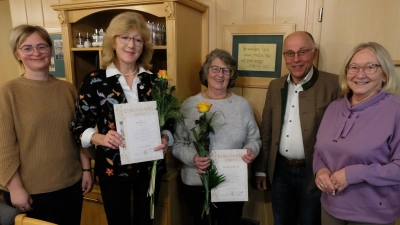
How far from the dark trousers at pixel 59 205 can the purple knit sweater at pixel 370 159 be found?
4.08ft

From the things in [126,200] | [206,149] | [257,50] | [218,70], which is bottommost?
[126,200]

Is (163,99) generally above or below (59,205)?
above

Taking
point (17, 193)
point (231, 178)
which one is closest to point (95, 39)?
point (17, 193)

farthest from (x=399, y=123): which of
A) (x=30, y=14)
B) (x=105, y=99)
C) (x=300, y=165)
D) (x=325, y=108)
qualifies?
(x=30, y=14)

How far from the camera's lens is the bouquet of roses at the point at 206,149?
149cm

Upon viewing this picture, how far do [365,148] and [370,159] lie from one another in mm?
51

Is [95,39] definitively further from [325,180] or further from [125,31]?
[325,180]

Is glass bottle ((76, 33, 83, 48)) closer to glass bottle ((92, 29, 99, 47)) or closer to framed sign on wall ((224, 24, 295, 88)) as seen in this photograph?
glass bottle ((92, 29, 99, 47))

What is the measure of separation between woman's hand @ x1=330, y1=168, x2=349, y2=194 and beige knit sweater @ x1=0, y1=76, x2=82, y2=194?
1.23 m

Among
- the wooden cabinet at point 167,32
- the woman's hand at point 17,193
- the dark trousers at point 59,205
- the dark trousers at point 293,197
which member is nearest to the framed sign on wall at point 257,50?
the wooden cabinet at point 167,32

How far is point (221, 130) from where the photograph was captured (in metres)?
1.61

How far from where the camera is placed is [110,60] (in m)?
1.44

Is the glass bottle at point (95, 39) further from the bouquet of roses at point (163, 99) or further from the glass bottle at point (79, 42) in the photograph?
the bouquet of roses at point (163, 99)

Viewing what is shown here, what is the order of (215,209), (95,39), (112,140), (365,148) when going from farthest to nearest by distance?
(95,39), (215,209), (112,140), (365,148)
